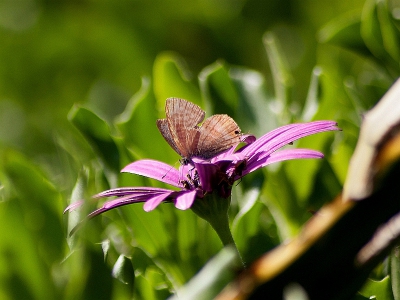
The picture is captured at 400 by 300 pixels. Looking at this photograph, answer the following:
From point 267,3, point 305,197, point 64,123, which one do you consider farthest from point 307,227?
point 267,3

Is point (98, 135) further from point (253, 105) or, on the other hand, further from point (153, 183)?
point (253, 105)

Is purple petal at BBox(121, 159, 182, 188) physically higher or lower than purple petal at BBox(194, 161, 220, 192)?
higher

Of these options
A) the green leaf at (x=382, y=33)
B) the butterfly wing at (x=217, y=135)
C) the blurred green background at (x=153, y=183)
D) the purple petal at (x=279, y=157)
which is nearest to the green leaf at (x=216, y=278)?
the blurred green background at (x=153, y=183)

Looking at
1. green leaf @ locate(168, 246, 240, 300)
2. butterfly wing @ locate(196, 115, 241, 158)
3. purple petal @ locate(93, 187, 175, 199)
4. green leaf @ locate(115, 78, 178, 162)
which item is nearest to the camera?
green leaf @ locate(168, 246, 240, 300)

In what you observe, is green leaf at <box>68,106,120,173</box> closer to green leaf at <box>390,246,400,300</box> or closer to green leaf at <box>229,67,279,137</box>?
green leaf at <box>229,67,279,137</box>

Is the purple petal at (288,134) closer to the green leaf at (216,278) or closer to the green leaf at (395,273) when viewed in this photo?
the green leaf at (395,273)

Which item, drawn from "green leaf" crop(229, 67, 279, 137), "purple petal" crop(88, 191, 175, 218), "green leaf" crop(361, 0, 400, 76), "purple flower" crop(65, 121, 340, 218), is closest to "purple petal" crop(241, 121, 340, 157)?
"purple flower" crop(65, 121, 340, 218)

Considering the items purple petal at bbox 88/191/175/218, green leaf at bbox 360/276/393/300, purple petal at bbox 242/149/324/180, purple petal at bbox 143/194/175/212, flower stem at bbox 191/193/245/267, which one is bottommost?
green leaf at bbox 360/276/393/300

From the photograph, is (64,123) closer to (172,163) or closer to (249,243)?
(172,163)
